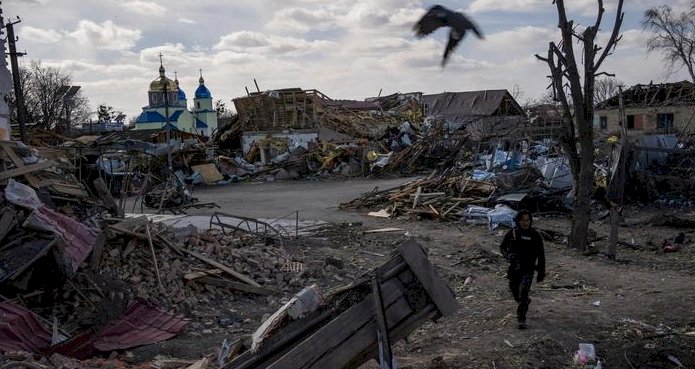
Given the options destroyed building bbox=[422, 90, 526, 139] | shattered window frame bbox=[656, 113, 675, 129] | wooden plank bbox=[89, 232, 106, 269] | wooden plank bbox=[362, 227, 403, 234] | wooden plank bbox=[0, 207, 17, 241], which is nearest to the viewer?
wooden plank bbox=[0, 207, 17, 241]

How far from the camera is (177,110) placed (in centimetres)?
7238

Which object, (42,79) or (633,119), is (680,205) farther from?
(42,79)

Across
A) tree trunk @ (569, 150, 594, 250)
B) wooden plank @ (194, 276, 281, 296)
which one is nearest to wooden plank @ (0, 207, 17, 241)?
wooden plank @ (194, 276, 281, 296)

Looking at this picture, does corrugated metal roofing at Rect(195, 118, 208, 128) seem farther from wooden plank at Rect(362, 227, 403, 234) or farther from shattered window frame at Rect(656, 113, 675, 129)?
wooden plank at Rect(362, 227, 403, 234)

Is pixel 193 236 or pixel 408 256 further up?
pixel 408 256

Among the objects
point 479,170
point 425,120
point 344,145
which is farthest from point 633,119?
point 479,170

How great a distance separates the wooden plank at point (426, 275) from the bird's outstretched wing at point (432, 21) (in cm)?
252

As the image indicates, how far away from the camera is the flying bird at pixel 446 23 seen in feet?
18.1

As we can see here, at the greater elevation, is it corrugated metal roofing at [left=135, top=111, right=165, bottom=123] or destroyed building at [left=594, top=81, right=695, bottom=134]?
corrugated metal roofing at [left=135, top=111, right=165, bottom=123]

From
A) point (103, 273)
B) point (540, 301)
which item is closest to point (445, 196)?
point (540, 301)

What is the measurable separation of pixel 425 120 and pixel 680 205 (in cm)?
2753

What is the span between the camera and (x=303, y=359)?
341cm

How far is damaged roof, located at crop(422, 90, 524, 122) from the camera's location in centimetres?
5562

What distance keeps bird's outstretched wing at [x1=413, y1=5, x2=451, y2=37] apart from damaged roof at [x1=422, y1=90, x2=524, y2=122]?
4871 cm
